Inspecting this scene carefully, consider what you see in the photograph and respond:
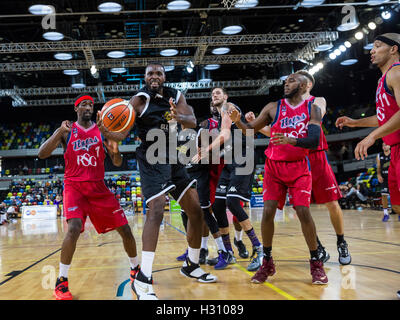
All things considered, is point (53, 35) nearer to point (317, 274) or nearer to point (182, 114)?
point (182, 114)

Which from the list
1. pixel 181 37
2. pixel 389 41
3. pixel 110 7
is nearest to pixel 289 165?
pixel 389 41

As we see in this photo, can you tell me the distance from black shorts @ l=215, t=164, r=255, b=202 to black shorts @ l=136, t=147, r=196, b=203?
1221 mm

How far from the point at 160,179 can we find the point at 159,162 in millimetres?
154

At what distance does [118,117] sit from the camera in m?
3.37

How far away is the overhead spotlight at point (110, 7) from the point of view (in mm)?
11984

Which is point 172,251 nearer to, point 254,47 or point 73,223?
point 73,223

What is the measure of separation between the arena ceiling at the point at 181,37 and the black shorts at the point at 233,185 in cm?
865

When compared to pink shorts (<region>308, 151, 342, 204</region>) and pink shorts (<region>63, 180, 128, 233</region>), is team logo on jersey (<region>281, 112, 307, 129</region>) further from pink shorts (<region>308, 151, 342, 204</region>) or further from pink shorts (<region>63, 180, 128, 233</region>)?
pink shorts (<region>63, 180, 128, 233</region>)

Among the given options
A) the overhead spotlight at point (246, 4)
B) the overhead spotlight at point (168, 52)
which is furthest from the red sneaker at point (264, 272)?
the overhead spotlight at point (168, 52)

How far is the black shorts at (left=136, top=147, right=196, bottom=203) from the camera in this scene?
10.6 feet

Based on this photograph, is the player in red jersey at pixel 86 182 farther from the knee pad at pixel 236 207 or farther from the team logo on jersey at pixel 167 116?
the knee pad at pixel 236 207

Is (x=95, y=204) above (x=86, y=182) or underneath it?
underneath

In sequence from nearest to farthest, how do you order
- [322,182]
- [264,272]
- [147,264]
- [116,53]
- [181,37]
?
[147,264]
[264,272]
[322,182]
[181,37]
[116,53]

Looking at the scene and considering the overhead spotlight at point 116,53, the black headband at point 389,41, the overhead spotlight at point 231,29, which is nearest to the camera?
the black headband at point 389,41
